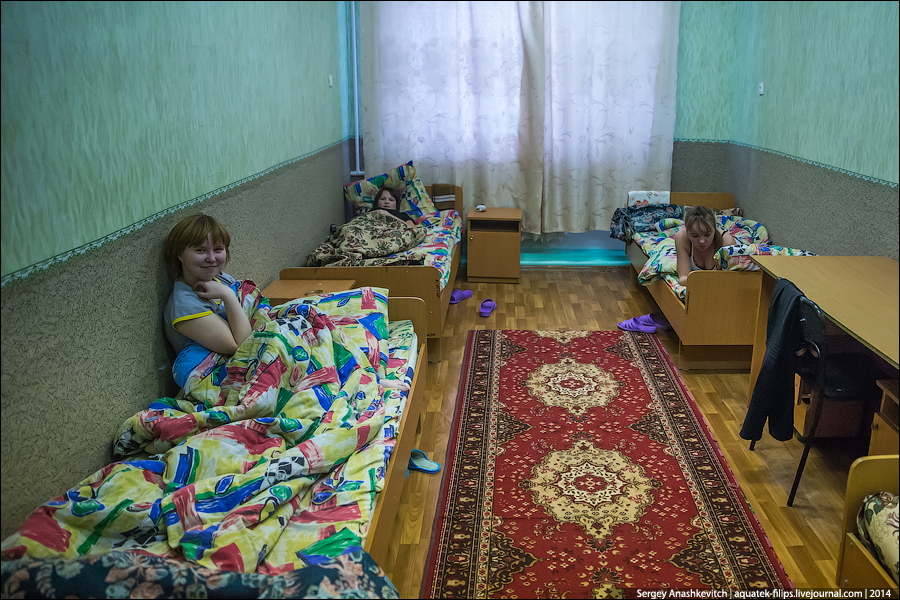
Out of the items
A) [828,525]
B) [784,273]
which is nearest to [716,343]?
[784,273]

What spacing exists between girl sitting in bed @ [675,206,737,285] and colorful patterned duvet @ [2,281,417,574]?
164 cm

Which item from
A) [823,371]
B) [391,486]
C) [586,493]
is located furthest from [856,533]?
[391,486]

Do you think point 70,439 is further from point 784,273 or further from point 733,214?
point 733,214

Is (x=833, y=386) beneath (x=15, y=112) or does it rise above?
beneath

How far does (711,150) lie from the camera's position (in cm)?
446

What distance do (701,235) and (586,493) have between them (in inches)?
55.9

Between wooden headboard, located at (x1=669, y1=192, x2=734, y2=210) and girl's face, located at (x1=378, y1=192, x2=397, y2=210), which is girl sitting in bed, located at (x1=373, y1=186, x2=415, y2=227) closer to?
girl's face, located at (x1=378, y1=192, x2=397, y2=210)

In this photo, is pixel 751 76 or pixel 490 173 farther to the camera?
pixel 490 173

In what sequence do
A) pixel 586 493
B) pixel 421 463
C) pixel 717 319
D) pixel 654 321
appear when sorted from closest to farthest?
pixel 586 493 < pixel 421 463 < pixel 717 319 < pixel 654 321

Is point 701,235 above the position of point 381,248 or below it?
above

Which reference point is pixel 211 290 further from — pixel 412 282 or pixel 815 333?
pixel 815 333

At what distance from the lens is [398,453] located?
1.79 meters

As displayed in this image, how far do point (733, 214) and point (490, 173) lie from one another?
157cm

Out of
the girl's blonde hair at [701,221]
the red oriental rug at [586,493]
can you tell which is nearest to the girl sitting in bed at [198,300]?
the red oriental rug at [586,493]
